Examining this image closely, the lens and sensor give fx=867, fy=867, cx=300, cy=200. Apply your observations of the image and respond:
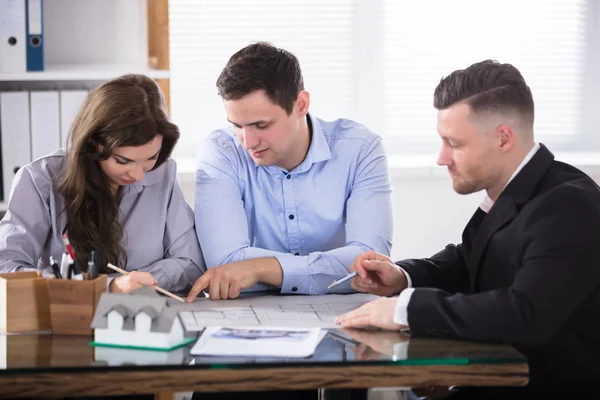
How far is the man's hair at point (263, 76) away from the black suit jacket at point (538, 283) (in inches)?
26.3

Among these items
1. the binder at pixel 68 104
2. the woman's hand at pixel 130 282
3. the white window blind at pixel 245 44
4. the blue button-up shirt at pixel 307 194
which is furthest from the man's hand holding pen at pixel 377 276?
the white window blind at pixel 245 44

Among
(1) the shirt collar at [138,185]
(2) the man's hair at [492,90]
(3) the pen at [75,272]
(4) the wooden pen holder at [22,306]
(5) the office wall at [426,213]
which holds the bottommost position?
(5) the office wall at [426,213]

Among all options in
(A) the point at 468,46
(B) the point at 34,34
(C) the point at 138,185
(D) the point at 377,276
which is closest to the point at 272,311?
(D) the point at 377,276

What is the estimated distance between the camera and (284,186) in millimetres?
2416

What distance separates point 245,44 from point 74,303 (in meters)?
2.20

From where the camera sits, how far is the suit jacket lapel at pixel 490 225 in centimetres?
179

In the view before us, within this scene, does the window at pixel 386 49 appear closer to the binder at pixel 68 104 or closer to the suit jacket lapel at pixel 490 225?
the binder at pixel 68 104

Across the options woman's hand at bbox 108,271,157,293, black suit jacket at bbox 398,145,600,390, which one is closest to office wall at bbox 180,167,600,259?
black suit jacket at bbox 398,145,600,390

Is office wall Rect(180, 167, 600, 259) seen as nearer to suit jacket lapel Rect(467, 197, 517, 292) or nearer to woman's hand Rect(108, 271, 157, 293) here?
suit jacket lapel Rect(467, 197, 517, 292)

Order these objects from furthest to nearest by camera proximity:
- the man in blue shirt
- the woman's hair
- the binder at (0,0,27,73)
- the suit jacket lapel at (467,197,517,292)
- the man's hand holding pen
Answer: the binder at (0,0,27,73), the man in blue shirt, the woman's hair, the man's hand holding pen, the suit jacket lapel at (467,197,517,292)

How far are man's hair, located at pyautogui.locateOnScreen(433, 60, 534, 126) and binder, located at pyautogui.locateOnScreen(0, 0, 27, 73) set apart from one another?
1682mm

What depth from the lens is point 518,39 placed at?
377 centimetres

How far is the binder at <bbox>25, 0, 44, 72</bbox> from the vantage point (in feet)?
9.61

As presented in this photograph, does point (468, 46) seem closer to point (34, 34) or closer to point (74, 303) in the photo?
point (34, 34)
